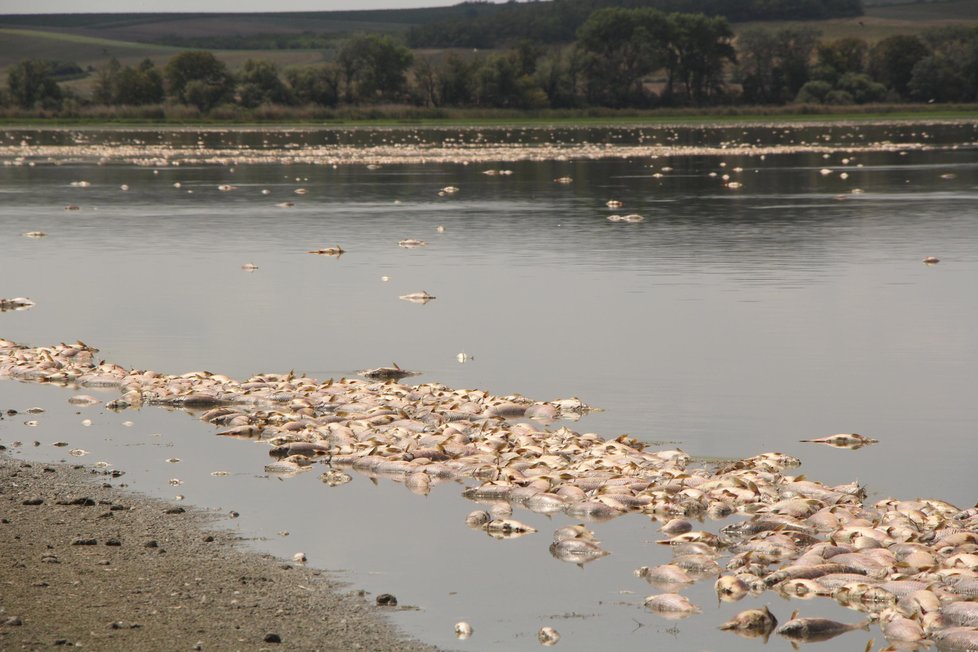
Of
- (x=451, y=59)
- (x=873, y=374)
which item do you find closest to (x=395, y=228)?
(x=873, y=374)

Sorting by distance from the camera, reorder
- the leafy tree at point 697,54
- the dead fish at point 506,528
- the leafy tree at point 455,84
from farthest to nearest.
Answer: the leafy tree at point 697,54, the leafy tree at point 455,84, the dead fish at point 506,528

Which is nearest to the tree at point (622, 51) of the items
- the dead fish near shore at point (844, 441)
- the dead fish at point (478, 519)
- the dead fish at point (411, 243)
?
the dead fish at point (411, 243)

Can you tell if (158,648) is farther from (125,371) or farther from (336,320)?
(336,320)

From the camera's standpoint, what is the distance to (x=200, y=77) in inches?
7072

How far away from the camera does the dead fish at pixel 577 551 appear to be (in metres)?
10.2

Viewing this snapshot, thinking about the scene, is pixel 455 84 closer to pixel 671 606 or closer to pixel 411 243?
pixel 411 243

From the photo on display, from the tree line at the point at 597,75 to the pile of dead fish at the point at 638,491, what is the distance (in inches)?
5793

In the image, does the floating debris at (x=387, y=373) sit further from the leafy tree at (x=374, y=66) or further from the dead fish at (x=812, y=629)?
the leafy tree at (x=374, y=66)

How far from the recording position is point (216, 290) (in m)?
24.6

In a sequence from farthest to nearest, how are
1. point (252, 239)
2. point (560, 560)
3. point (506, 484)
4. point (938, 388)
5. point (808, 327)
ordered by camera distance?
point (252, 239)
point (808, 327)
point (938, 388)
point (506, 484)
point (560, 560)

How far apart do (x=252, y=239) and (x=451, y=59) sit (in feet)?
463

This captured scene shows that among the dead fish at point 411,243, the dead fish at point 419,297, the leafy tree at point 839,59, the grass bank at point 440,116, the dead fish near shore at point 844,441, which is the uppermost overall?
the leafy tree at point 839,59

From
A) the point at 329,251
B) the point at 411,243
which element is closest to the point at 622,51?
the point at 411,243

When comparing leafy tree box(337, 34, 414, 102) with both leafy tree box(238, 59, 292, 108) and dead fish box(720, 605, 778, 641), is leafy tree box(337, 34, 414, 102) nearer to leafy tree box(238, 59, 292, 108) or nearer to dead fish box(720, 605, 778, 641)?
leafy tree box(238, 59, 292, 108)
